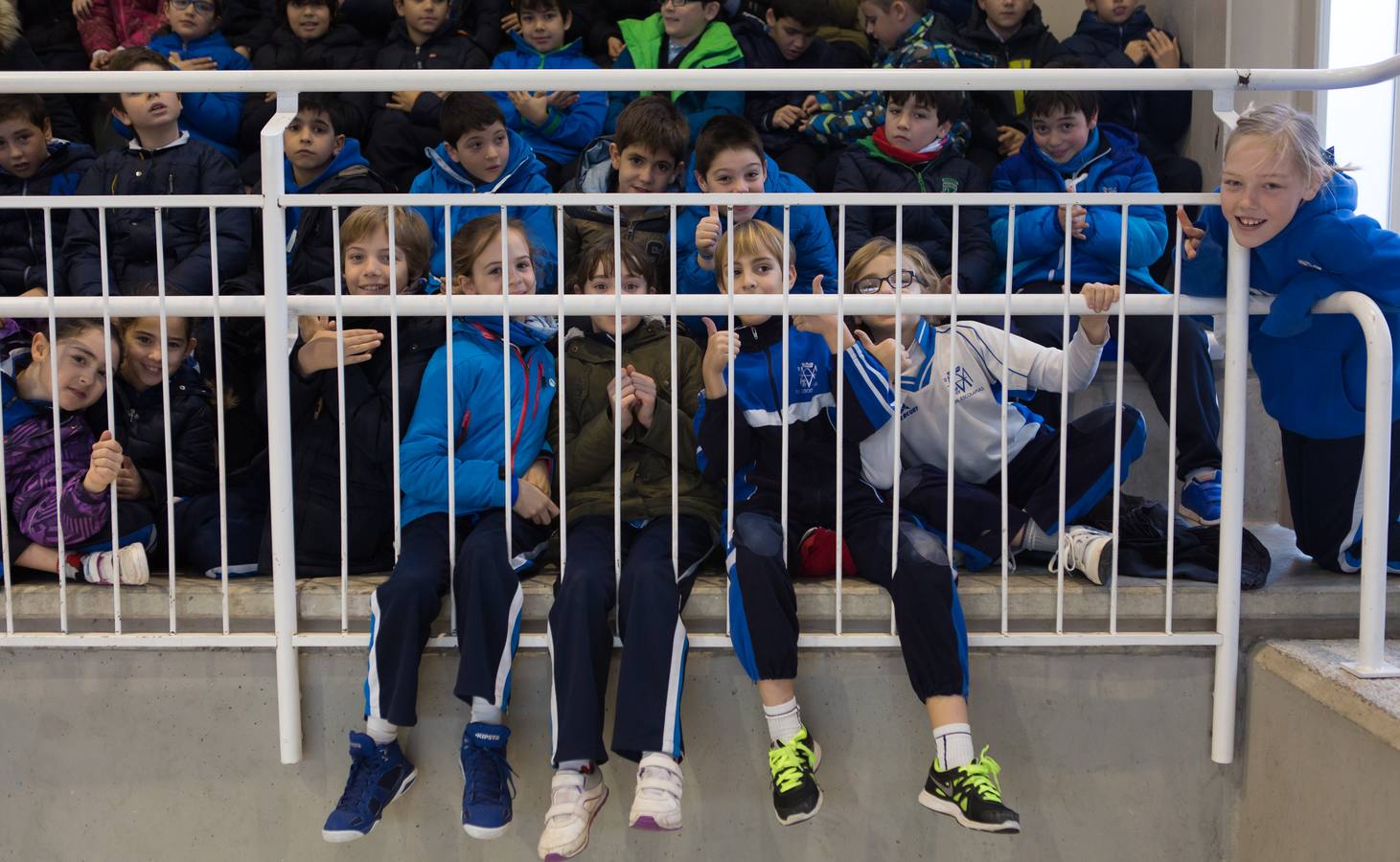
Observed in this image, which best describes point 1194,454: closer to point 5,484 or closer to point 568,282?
point 568,282

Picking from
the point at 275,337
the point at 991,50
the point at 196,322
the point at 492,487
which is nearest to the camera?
the point at 275,337

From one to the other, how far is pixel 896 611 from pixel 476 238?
129 centimetres

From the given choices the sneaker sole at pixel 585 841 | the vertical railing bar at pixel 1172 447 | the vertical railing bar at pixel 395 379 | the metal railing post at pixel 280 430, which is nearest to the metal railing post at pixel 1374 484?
the vertical railing bar at pixel 1172 447

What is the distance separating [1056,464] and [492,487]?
128 cm

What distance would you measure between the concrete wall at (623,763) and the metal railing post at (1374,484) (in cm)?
34

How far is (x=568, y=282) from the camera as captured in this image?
368 centimetres

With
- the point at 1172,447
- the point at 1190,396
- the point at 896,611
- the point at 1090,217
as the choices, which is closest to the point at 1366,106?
the point at 1090,217

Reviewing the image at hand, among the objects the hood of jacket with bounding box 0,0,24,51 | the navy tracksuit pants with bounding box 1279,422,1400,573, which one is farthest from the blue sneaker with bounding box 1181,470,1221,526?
the hood of jacket with bounding box 0,0,24,51

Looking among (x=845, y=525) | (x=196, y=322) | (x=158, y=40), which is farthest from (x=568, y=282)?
(x=158, y=40)

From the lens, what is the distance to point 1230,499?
2670mm

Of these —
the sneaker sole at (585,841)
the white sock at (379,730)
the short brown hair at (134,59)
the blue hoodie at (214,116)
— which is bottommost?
the sneaker sole at (585,841)

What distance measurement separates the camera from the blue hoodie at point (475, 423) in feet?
9.09

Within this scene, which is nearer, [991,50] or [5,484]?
[5,484]

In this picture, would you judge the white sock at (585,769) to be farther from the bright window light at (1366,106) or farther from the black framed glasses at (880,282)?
the bright window light at (1366,106)
